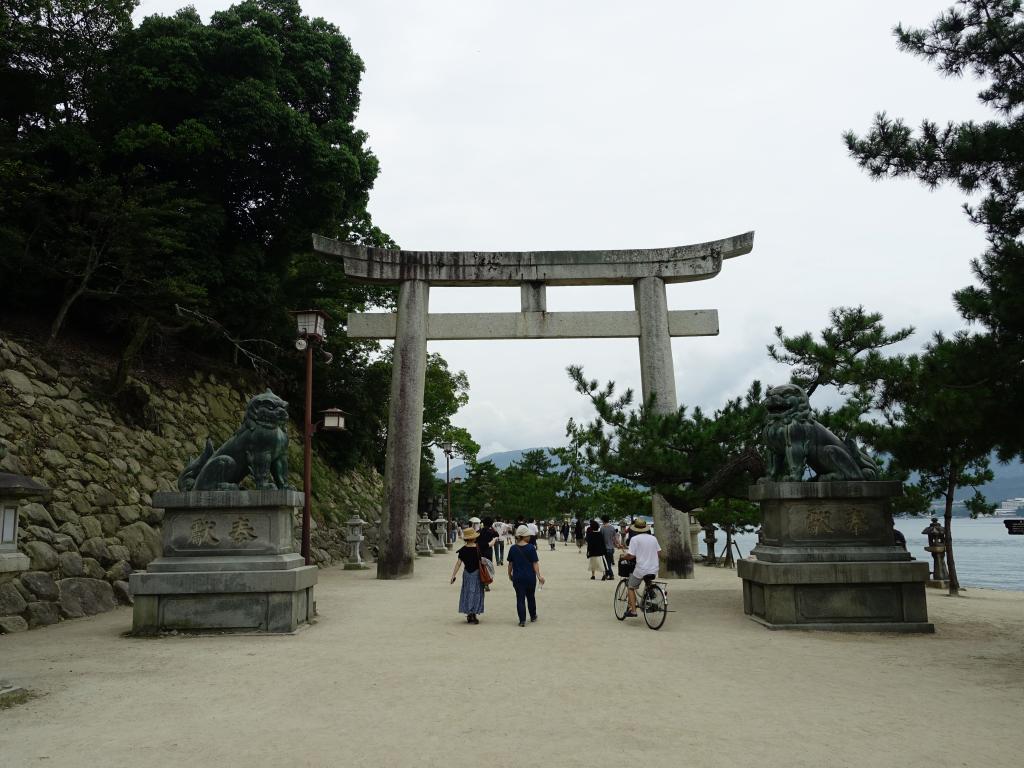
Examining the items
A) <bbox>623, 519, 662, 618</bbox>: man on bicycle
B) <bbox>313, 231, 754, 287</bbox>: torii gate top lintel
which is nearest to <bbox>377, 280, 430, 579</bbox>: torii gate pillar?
<bbox>313, 231, 754, 287</bbox>: torii gate top lintel

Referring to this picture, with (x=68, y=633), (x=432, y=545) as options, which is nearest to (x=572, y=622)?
(x=68, y=633)

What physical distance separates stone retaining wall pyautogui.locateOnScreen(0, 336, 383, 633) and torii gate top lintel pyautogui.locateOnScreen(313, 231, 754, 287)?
544 centimetres

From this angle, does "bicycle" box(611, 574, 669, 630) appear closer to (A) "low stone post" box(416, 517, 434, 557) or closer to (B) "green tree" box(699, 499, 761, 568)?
(B) "green tree" box(699, 499, 761, 568)

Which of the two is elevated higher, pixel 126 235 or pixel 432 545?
pixel 126 235

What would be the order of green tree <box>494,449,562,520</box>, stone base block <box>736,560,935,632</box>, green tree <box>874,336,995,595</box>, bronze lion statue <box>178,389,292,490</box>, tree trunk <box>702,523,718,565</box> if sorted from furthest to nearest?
green tree <box>494,449,562,520</box>
tree trunk <box>702,523,718,565</box>
bronze lion statue <box>178,389,292,490</box>
stone base block <box>736,560,935,632</box>
green tree <box>874,336,995,595</box>

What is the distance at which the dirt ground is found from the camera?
4180 millimetres

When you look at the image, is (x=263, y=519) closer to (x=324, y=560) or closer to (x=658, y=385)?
(x=658, y=385)

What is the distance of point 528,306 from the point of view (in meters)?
15.9

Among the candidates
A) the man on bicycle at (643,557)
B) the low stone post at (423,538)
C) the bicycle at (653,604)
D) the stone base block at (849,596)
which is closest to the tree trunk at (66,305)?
the man on bicycle at (643,557)

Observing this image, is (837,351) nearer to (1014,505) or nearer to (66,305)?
(66,305)

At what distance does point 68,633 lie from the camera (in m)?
8.74

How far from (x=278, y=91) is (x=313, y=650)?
1501 cm

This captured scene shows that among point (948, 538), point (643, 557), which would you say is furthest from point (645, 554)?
point (948, 538)

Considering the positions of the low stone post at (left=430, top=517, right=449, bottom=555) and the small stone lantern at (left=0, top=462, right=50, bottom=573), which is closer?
the small stone lantern at (left=0, top=462, right=50, bottom=573)
